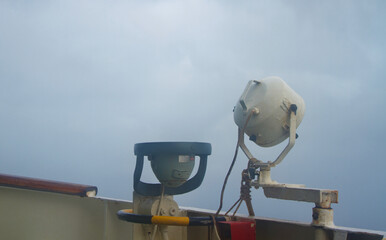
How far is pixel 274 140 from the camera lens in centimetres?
238

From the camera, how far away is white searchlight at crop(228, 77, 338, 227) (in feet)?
7.48

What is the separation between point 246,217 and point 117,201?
98cm

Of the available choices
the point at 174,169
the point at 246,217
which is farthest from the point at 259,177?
the point at 174,169

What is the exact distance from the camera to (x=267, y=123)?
2316 millimetres

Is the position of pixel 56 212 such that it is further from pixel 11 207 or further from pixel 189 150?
pixel 189 150

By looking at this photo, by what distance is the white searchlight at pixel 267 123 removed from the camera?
2.28 meters

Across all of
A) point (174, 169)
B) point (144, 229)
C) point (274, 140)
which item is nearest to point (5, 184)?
point (144, 229)

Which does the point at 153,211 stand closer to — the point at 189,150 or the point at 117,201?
the point at 189,150

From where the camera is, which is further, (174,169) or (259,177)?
(259,177)

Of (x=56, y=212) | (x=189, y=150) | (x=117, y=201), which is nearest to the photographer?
(x=189, y=150)

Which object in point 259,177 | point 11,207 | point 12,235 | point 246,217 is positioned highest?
point 259,177

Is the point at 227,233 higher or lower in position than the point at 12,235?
higher

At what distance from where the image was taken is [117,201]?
287 cm

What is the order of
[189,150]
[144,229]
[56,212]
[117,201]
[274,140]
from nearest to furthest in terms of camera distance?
[189,150], [144,229], [274,140], [117,201], [56,212]
